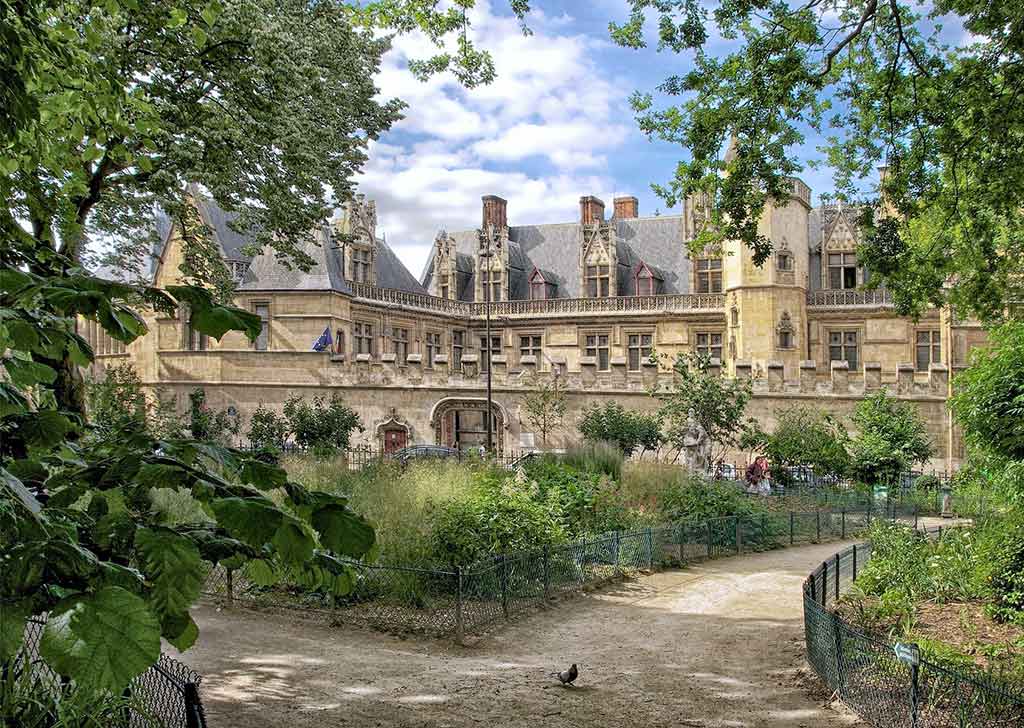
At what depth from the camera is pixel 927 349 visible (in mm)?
32156

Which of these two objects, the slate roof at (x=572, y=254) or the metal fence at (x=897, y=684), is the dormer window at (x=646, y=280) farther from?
the metal fence at (x=897, y=684)

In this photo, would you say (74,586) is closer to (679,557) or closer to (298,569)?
(298,569)

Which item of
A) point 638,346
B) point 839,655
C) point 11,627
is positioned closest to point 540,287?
point 638,346

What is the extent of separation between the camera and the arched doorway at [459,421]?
30922 mm

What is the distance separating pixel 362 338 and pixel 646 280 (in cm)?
1242

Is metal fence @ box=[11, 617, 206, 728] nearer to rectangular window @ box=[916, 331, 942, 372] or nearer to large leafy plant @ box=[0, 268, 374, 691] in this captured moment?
large leafy plant @ box=[0, 268, 374, 691]

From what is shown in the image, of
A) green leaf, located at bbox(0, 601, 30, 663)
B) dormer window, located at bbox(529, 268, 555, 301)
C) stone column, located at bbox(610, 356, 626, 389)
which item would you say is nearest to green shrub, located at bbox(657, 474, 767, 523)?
stone column, located at bbox(610, 356, 626, 389)

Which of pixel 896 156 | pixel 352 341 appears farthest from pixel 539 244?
pixel 896 156

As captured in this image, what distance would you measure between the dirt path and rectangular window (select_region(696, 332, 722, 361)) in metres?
23.5

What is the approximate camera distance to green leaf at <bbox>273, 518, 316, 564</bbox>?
2.17 m

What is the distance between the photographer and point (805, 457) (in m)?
23.5

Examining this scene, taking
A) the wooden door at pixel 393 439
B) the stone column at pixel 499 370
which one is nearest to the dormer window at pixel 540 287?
the stone column at pixel 499 370

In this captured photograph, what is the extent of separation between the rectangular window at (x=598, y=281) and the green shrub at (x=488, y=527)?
2477 centimetres

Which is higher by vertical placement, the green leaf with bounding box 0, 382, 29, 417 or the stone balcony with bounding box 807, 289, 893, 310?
the stone balcony with bounding box 807, 289, 893, 310
